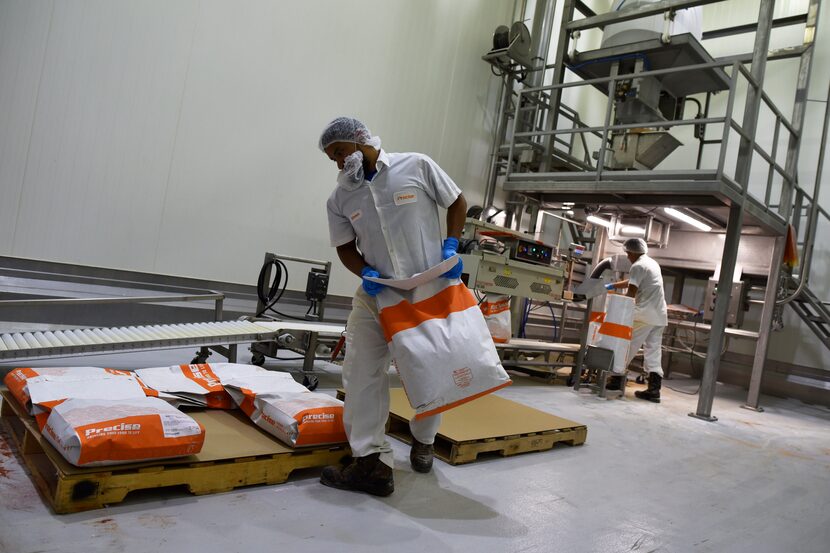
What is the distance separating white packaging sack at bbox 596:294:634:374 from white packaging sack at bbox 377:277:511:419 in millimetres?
3849

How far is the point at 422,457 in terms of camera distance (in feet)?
9.37

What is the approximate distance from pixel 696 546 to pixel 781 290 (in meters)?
6.02

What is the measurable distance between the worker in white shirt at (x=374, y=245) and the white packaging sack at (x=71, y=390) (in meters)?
0.99

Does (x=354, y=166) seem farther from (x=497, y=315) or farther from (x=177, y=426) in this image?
(x=497, y=315)

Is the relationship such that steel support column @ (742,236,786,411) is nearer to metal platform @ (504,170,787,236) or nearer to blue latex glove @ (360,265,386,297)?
metal platform @ (504,170,787,236)

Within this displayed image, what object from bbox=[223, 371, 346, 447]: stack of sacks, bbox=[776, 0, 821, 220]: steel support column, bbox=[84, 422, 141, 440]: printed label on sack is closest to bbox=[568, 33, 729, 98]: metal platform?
bbox=[776, 0, 821, 220]: steel support column

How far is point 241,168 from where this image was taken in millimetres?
5992

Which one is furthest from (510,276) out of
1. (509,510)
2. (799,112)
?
(799,112)

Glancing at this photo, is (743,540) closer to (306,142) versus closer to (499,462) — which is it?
(499,462)

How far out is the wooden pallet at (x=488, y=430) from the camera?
3.14 m

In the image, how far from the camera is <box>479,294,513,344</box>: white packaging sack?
18.8 feet

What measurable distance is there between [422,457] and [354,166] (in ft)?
5.00

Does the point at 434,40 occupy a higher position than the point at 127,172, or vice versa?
the point at 434,40

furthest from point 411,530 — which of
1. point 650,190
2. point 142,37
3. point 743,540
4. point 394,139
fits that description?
point 394,139
